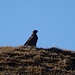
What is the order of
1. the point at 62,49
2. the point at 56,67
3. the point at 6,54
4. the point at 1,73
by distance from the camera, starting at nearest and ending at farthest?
the point at 1,73
the point at 56,67
the point at 6,54
the point at 62,49

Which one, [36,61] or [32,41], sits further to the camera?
[32,41]

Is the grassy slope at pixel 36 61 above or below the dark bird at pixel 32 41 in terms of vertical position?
below

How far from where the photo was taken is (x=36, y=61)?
2536 centimetres

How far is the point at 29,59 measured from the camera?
2559 cm

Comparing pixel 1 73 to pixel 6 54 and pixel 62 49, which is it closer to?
pixel 6 54

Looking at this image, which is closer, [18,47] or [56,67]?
[56,67]

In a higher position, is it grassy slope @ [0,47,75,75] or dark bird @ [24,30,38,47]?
dark bird @ [24,30,38,47]

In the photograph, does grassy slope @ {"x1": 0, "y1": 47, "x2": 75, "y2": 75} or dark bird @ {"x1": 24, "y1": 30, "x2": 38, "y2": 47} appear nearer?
grassy slope @ {"x1": 0, "y1": 47, "x2": 75, "y2": 75}

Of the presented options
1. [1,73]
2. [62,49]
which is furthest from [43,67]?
[62,49]

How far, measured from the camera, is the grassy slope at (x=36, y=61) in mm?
23766

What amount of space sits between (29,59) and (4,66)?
1715 mm

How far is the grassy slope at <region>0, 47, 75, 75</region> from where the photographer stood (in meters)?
23.8

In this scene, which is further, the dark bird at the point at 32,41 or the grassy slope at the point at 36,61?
the dark bird at the point at 32,41

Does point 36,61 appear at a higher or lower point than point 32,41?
lower
